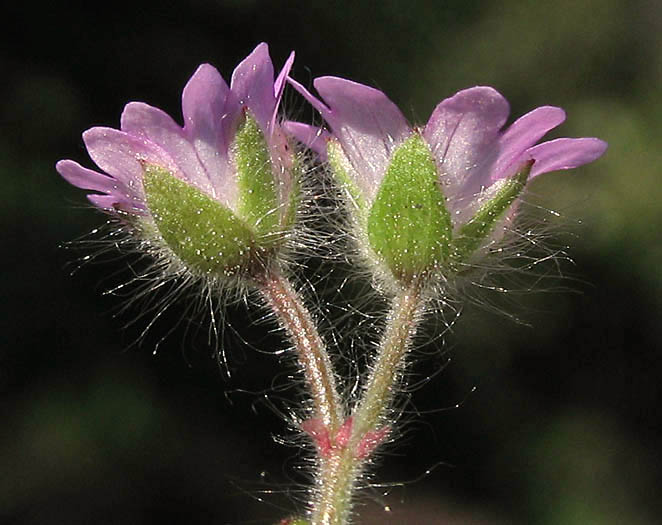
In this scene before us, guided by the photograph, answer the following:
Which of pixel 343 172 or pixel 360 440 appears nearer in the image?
pixel 360 440

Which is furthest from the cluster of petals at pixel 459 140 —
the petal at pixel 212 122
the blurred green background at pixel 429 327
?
the blurred green background at pixel 429 327

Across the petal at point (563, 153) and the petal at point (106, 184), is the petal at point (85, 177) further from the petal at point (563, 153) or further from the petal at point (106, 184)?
the petal at point (563, 153)

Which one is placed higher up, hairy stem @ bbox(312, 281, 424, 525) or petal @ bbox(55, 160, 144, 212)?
petal @ bbox(55, 160, 144, 212)

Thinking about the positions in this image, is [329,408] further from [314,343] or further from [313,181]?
[313,181]

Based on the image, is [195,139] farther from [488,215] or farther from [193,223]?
[488,215]

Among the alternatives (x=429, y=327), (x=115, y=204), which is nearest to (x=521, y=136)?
(x=115, y=204)

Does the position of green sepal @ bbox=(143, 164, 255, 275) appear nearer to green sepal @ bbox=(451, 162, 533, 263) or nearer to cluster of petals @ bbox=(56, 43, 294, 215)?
cluster of petals @ bbox=(56, 43, 294, 215)

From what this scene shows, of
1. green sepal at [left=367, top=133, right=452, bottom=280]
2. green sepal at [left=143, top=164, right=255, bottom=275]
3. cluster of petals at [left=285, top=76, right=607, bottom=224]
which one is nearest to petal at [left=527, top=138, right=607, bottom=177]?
cluster of petals at [left=285, top=76, right=607, bottom=224]
